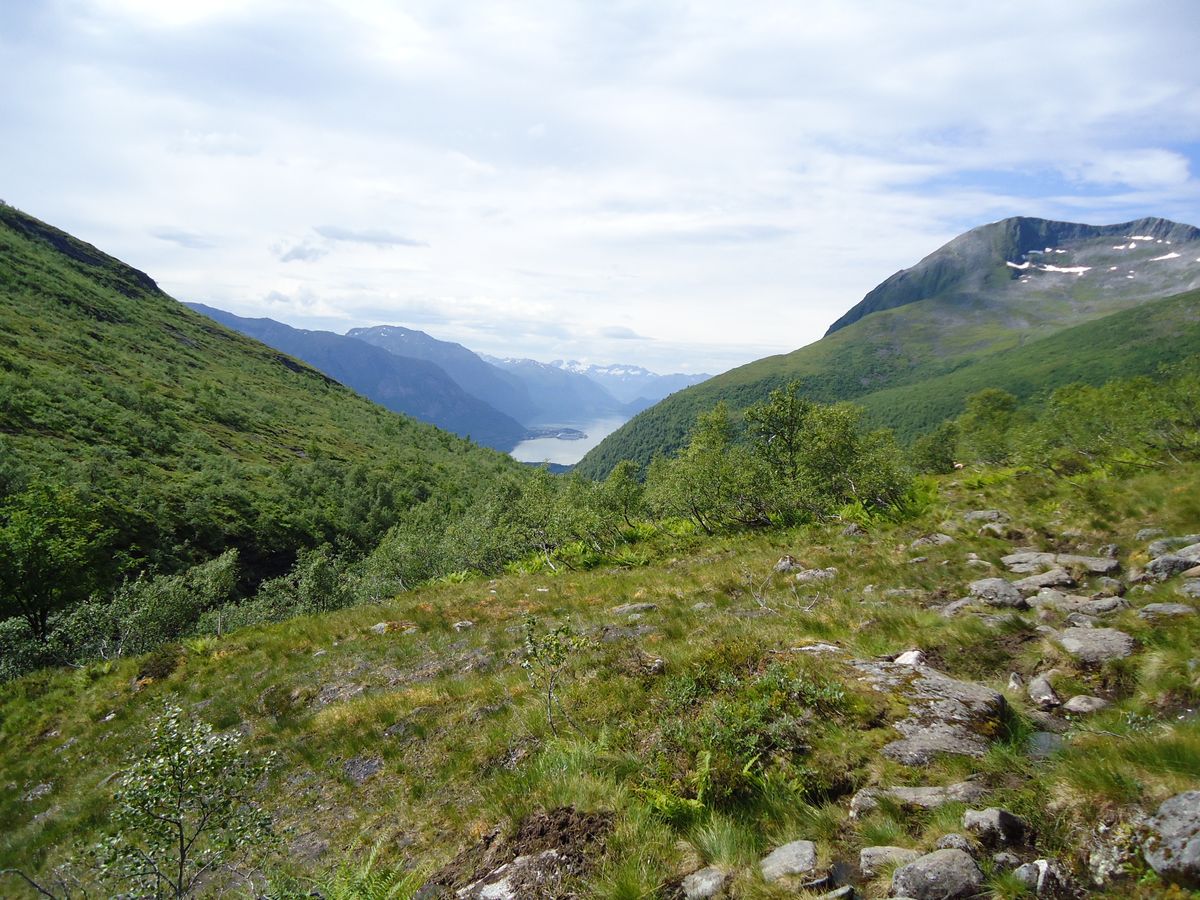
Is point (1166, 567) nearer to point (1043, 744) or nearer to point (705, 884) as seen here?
point (1043, 744)

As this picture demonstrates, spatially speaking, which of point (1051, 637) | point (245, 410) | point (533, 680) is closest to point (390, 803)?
point (533, 680)

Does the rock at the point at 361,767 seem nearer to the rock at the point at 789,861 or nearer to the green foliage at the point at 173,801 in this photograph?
the green foliage at the point at 173,801

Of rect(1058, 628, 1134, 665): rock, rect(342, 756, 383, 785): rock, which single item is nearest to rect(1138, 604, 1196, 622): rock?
rect(1058, 628, 1134, 665): rock

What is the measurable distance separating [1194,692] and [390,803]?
9.70 m

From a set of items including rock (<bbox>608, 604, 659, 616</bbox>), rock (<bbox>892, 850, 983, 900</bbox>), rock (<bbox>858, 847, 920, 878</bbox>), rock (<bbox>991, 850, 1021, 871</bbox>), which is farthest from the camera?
rock (<bbox>608, 604, 659, 616</bbox>)

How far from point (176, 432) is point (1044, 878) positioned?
126 m

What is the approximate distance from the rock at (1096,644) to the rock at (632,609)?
27.5 feet

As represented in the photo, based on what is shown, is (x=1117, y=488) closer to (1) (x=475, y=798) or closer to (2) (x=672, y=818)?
(2) (x=672, y=818)

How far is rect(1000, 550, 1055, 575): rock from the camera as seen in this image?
37.9ft

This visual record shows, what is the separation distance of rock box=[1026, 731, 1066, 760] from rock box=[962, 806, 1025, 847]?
1.40 meters

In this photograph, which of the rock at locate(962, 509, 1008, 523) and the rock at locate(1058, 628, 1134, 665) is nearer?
the rock at locate(1058, 628, 1134, 665)

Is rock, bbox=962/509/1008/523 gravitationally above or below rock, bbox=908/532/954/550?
above

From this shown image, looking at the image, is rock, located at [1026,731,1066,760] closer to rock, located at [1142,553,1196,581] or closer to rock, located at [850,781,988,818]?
rock, located at [850,781,988,818]

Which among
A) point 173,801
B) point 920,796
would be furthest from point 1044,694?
point 173,801
